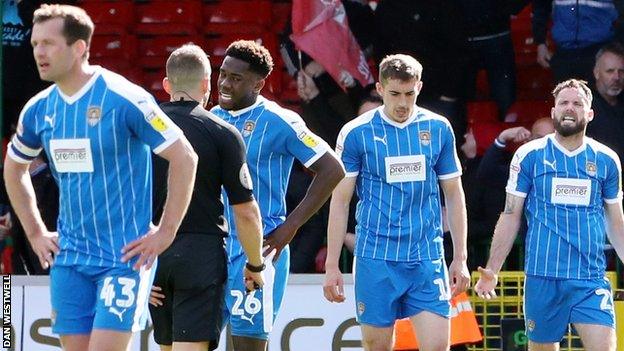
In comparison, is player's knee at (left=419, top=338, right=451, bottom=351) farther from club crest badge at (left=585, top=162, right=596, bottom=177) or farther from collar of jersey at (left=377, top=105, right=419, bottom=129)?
club crest badge at (left=585, top=162, right=596, bottom=177)

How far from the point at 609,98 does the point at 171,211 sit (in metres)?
6.14

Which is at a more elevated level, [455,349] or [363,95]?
[363,95]

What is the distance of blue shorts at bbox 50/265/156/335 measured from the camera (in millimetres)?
5922

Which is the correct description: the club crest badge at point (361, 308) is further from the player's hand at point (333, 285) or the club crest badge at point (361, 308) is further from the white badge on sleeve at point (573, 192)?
the white badge on sleeve at point (573, 192)

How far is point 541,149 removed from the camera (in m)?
8.60

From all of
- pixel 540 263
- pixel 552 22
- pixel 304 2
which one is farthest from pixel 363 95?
pixel 540 263

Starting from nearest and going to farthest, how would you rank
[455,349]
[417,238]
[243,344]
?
[243,344] → [417,238] → [455,349]

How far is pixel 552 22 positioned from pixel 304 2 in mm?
2208

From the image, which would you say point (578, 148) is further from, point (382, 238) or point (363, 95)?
point (363, 95)

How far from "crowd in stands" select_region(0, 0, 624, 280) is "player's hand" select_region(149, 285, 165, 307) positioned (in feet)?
12.5

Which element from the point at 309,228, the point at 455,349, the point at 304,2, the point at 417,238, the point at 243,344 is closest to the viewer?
the point at 243,344

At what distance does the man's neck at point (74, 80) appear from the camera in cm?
598

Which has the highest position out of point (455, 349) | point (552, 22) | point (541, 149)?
point (552, 22)

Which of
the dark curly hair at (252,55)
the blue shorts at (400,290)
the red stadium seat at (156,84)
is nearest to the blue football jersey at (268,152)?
the dark curly hair at (252,55)
